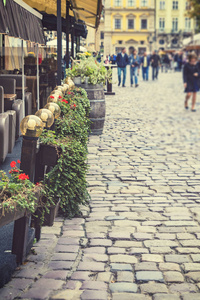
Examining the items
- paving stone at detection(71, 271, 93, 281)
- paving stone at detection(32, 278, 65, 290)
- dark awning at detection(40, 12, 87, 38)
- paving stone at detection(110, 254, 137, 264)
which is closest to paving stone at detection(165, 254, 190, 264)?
paving stone at detection(110, 254, 137, 264)

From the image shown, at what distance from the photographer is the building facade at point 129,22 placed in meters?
100

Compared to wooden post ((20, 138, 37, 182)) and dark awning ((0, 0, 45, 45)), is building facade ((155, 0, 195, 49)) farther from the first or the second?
wooden post ((20, 138, 37, 182))

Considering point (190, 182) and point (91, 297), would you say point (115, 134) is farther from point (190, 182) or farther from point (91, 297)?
point (91, 297)

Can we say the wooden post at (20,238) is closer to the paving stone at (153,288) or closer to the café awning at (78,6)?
the paving stone at (153,288)

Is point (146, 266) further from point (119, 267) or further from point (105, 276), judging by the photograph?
point (105, 276)

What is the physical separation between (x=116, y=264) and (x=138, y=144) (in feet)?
18.8

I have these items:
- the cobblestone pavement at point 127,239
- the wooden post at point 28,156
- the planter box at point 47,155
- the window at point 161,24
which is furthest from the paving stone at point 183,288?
the window at point 161,24

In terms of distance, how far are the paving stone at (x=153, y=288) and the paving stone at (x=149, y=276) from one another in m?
0.08

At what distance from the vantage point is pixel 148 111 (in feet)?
50.0

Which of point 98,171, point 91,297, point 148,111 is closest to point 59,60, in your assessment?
point 98,171

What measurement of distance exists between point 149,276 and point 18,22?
16.9 feet

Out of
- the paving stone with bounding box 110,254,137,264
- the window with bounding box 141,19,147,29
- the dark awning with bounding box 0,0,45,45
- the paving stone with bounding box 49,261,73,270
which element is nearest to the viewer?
the paving stone with bounding box 49,261,73,270

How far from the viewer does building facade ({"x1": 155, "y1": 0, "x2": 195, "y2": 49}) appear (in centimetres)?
10300

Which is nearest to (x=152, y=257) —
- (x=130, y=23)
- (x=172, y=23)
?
(x=130, y=23)
